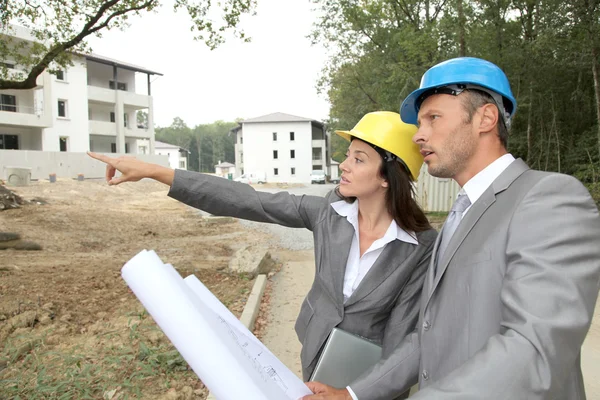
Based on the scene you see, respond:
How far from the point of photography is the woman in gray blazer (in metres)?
2.17

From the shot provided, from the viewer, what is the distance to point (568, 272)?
43.1 inches

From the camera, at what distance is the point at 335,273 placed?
2213 millimetres

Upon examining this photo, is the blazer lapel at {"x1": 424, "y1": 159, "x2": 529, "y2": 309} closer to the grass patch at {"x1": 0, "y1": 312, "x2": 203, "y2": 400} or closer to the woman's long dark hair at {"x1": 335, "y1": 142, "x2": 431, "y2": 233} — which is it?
the woman's long dark hair at {"x1": 335, "y1": 142, "x2": 431, "y2": 233}

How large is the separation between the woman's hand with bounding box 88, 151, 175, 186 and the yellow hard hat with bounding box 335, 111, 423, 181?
38.1 inches

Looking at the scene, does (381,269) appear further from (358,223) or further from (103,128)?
(103,128)

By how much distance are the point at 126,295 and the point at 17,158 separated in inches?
1106

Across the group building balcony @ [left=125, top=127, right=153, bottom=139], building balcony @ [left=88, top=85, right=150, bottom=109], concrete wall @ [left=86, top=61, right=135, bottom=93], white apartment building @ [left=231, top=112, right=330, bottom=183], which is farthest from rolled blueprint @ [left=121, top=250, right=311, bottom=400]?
white apartment building @ [left=231, top=112, right=330, bottom=183]

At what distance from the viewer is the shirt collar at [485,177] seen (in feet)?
5.12

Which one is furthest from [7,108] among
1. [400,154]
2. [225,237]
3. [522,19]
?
[400,154]

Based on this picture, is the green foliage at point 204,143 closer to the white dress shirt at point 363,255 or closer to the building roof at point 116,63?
the building roof at point 116,63

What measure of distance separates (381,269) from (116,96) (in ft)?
138

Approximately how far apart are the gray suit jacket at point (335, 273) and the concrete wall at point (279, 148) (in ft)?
198

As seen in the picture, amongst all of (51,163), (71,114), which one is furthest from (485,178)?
(71,114)

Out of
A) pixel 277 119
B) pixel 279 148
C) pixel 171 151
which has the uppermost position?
pixel 277 119
